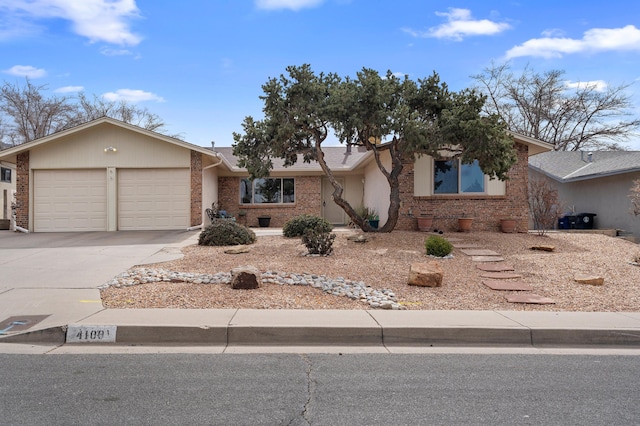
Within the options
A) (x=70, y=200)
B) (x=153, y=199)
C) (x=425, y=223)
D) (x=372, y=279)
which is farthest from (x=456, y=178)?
(x=70, y=200)

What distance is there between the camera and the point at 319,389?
4.03 metres

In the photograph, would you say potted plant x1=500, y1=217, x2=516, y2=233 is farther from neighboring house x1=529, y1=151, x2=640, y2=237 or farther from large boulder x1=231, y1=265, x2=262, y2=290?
large boulder x1=231, y1=265, x2=262, y2=290

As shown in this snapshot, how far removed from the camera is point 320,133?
1301 cm

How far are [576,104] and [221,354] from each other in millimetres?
34137

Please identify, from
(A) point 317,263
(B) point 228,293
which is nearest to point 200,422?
(B) point 228,293

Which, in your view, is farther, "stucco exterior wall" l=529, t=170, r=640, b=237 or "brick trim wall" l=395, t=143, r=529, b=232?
"stucco exterior wall" l=529, t=170, r=640, b=237

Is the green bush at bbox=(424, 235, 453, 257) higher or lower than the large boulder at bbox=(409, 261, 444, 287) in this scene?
higher

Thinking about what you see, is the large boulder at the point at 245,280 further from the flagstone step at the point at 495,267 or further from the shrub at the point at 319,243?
the flagstone step at the point at 495,267

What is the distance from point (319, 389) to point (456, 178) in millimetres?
12127

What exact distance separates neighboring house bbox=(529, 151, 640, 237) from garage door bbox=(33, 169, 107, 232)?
62.0ft

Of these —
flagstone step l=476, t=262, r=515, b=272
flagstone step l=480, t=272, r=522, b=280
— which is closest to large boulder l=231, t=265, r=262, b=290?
flagstone step l=480, t=272, r=522, b=280

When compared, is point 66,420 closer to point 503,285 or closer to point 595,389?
point 595,389

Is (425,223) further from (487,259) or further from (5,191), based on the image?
(5,191)

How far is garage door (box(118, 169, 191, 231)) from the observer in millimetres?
16672
